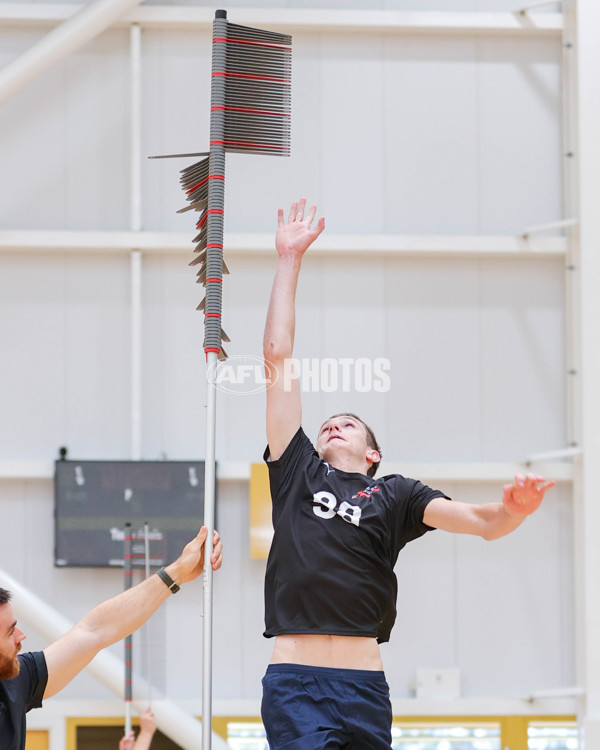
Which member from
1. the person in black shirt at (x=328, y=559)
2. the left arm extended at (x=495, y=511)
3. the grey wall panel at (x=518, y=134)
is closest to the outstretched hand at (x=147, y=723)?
the person in black shirt at (x=328, y=559)

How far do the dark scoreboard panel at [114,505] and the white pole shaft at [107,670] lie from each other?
286 millimetres

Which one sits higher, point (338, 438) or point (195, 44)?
point (195, 44)

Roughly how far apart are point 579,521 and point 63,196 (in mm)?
3347

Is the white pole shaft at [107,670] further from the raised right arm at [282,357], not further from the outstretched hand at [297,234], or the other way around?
the outstretched hand at [297,234]

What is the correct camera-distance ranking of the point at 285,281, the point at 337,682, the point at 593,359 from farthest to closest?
the point at 593,359 → the point at 285,281 → the point at 337,682

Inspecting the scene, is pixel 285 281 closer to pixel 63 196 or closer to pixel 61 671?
pixel 61 671

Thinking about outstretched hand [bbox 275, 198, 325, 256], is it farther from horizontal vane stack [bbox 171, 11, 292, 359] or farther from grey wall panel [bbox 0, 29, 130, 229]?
grey wall panel [bbox 0, 29, 130, 229]

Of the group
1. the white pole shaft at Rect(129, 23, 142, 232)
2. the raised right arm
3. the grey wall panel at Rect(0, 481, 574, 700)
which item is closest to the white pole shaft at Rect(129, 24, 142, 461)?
the white pole shaft at Rect(129, 23, 142, 232)

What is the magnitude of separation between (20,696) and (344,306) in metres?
3.27

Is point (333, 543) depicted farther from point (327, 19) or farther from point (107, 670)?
point (327, 19)

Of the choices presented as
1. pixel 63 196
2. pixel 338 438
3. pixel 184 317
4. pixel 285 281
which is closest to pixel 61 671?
pixel 338 438

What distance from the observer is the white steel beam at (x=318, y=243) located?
5.30 meters

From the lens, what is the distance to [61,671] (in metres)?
2.79

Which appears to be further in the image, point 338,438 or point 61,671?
point 338,438
